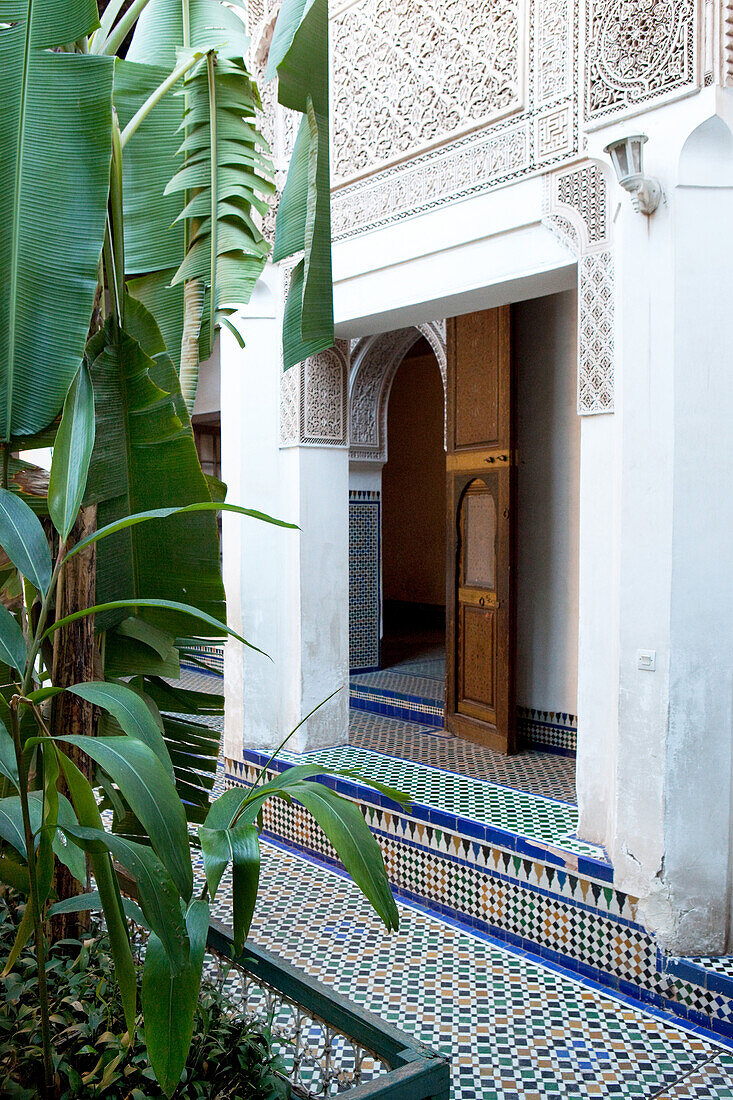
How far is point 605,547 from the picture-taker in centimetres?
262

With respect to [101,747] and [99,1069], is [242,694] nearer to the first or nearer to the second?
[99,1069]

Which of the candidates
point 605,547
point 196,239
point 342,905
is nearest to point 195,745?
point 196,239

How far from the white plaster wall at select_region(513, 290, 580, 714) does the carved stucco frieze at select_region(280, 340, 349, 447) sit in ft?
2.49

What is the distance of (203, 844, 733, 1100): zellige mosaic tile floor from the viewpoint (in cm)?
200

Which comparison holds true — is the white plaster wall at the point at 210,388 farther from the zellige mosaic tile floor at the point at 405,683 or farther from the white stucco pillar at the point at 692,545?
the white stucco pillar at the point at 692,545

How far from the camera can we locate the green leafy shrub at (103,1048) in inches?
42.6

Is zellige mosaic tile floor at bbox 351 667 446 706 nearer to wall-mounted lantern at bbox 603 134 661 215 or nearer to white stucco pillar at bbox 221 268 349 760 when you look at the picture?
white stucco pillar at bbox 221 268 349 760

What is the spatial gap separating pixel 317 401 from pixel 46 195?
2.66 m

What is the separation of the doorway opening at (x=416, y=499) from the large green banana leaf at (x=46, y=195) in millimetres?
6848


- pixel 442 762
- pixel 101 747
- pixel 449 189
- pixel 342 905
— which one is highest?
pixel 449 189

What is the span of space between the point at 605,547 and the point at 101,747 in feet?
6.71

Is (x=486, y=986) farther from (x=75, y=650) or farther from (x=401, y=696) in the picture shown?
(x=401, y=696)

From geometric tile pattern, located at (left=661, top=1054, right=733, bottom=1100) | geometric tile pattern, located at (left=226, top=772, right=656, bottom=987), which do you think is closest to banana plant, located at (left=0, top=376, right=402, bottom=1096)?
geometric tile pattern, located at (left=661, top=1054, right=733, bottom=1100)

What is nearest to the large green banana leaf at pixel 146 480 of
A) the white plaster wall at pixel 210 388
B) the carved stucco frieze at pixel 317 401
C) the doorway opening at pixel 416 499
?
the carved stucco frieze at pixel 317 401
